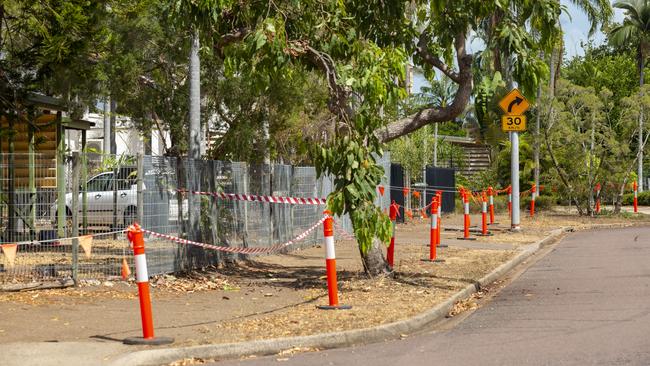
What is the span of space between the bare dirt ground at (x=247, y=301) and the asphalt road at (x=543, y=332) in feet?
2.36

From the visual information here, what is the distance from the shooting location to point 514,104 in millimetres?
22766

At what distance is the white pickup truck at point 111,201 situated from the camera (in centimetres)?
1265

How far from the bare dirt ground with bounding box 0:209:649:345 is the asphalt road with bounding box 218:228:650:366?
72cm

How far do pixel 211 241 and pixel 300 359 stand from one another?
661 centimetres

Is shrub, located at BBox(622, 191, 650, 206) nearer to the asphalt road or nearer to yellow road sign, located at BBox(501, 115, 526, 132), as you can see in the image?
yellow road sign, located at BBox(501, 115, 526, 132)

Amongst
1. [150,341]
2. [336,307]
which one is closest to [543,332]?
[336,307]

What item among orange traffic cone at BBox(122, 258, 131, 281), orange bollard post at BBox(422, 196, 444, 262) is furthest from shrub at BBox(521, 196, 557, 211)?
→ orange traffic cone at BBox(122, 258, 131, 281)

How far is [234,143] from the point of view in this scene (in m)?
19.0

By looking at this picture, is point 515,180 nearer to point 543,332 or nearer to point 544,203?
point 544,203

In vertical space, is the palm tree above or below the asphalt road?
above

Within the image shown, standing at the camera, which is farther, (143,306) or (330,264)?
(330,264)

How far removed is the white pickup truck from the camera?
12648 millimetres

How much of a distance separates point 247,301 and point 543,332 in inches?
165

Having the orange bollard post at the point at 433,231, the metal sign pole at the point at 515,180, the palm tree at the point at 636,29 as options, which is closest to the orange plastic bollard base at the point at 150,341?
the orange bollard post at the point at 433,231
